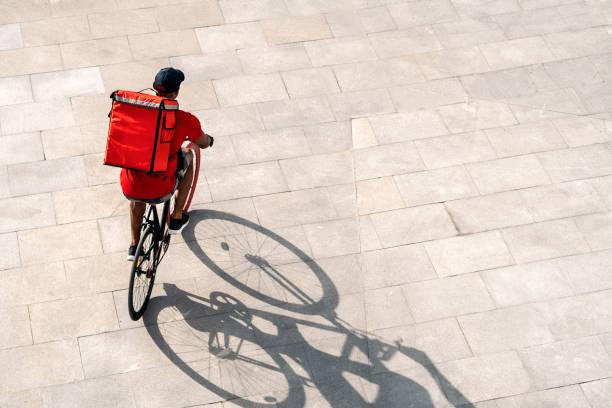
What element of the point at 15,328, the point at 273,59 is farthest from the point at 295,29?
the point at 15,328

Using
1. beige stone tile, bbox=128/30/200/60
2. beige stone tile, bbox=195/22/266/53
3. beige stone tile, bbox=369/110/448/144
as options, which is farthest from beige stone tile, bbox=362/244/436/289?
beige stone tile, bbox=128/30/200/60

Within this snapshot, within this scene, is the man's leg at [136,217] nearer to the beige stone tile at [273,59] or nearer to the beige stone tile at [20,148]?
the beige stone tile at [20,148]

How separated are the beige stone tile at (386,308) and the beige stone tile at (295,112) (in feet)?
8.50

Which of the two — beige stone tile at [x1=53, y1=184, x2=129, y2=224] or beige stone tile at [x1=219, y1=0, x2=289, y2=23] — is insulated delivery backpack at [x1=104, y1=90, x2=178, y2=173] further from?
beige stone tile at [x1=219, y1=0, x2=289, y2=23]

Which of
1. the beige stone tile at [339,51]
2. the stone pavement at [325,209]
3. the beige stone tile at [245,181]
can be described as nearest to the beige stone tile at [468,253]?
the stone pavement at [325,209]

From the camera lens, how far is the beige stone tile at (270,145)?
856cm

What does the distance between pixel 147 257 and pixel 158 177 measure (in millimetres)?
853

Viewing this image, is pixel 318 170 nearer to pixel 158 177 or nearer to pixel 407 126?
pixel 407 126

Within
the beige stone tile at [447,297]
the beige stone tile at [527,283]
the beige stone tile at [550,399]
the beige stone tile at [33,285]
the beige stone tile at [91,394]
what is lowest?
the beige stone tile at [91,394]

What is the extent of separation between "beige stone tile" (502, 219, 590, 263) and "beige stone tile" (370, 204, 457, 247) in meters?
0.70

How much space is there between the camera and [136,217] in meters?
6.80

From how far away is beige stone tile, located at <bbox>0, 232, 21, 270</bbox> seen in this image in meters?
7.31

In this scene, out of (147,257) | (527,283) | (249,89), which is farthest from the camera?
(249,89)

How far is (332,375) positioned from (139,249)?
85.8 inches
